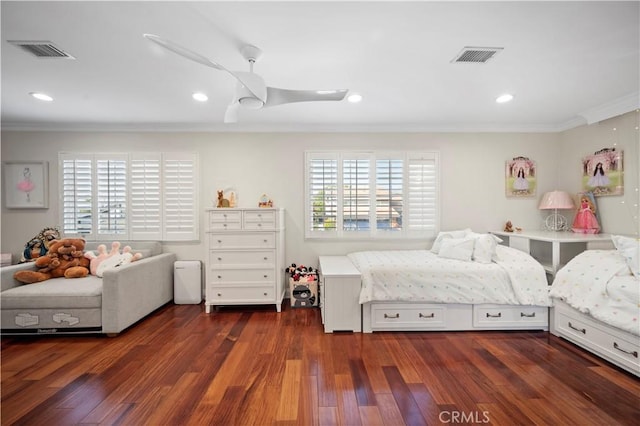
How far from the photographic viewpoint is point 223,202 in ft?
12.1

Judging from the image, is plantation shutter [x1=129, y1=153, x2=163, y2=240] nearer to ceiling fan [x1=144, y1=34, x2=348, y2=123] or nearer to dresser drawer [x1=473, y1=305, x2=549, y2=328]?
ceiling fan [x1=144, y1=34, x2=348, y2=123]

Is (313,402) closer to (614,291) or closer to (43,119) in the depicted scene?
(614,291)

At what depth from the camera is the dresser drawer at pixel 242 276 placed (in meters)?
3.41

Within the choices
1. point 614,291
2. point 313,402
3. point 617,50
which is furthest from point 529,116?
point 313,402

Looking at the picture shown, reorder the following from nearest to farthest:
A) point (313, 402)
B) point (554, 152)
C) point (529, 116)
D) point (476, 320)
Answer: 1. point (313, 402)
2. point (476, 320)
3. point (529, 116)
4. point (554, 152)

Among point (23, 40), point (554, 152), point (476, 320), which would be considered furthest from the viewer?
point (554, 152)

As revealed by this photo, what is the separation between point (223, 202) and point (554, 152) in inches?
194

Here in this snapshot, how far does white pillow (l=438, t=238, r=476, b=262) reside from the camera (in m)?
3.17

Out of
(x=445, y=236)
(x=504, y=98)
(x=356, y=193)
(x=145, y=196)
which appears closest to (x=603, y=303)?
(x=445, y=236)

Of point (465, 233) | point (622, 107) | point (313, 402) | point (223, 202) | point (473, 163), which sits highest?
point (622, 107)

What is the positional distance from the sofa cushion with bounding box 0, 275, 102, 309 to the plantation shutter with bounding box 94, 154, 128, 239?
1208 millimetres

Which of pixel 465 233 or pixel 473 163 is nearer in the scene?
pixel 465 233

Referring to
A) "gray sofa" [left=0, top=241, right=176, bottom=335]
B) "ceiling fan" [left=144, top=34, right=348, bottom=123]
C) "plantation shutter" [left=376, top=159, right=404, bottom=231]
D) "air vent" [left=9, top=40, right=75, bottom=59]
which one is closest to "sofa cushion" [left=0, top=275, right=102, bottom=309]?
"gray sofa" [left=0, top=241, right=176, bottom=335]

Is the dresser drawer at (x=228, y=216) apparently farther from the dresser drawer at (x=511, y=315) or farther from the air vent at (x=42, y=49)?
the dresser drawer at (x=511, y=315)
